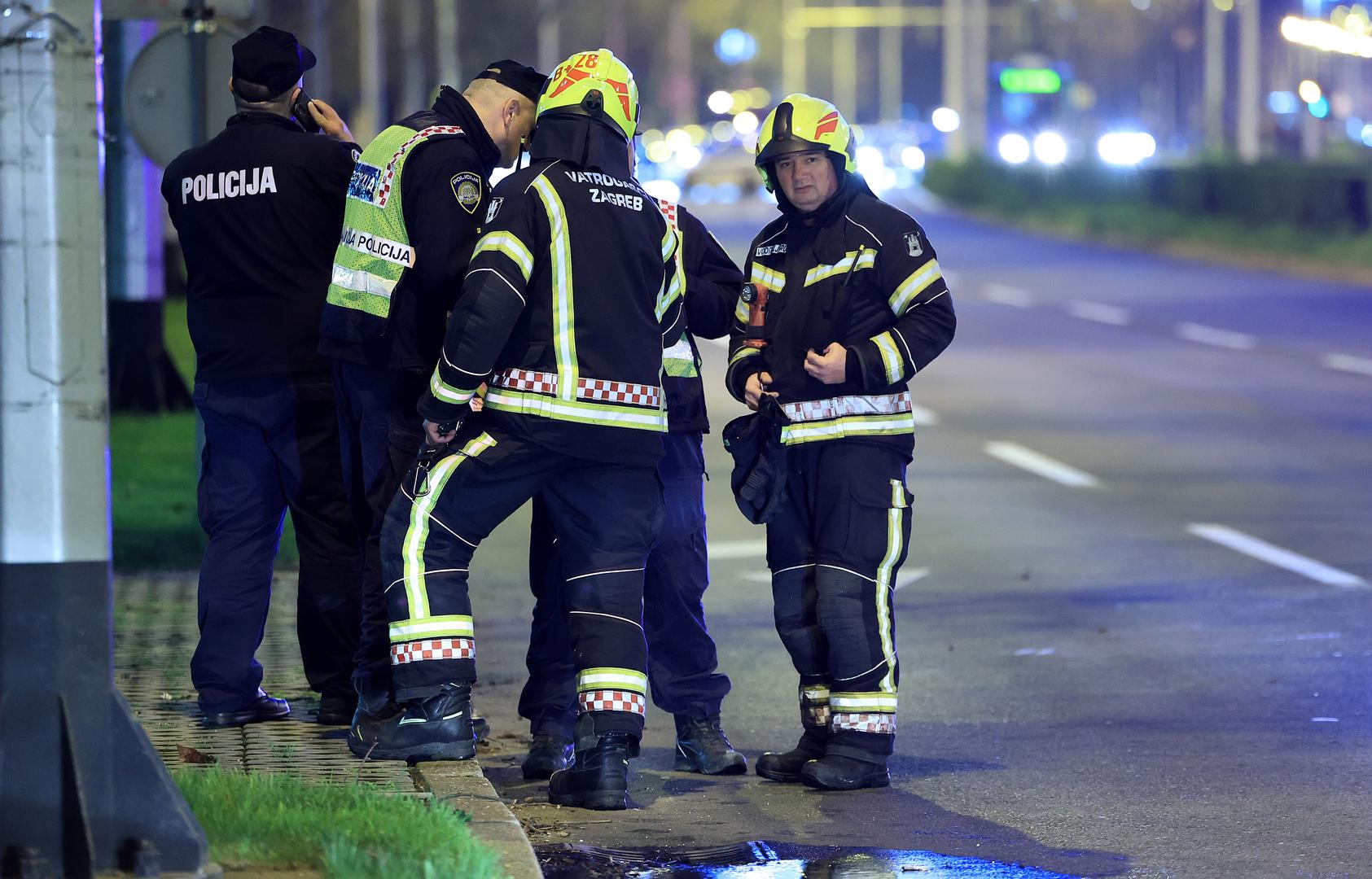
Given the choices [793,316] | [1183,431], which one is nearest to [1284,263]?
[1183,431]

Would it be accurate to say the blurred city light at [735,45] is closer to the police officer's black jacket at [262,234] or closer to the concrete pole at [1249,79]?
the concrete pole at [1249,79]

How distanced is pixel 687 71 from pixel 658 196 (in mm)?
98870

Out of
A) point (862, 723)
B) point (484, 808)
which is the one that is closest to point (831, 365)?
point (862, 723)

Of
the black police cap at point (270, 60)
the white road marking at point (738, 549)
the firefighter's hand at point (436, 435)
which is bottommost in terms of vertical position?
the white road marking at point (738, 549)

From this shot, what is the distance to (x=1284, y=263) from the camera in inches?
1203

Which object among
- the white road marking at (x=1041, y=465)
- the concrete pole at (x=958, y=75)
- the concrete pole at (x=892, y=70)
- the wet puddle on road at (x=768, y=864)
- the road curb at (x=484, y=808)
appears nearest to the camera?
the road curb at (x=484, y=808)

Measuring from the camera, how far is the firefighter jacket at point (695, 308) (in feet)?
19.6

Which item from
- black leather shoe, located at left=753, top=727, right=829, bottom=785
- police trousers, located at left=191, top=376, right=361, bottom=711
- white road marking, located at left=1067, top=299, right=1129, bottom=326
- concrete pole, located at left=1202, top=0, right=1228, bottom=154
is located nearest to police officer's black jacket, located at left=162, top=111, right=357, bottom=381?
police trousers, located at left=191, top=376, right=361, bottom=711

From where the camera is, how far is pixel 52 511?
14.4 ft

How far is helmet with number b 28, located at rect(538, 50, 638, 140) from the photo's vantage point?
18.4ft

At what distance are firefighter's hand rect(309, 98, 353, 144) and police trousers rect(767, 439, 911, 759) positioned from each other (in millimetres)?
1649

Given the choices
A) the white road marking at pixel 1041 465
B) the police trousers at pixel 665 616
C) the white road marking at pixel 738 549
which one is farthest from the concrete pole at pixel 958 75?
the police trousers at pixel 665 616

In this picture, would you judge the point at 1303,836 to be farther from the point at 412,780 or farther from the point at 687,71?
the point at 687,71

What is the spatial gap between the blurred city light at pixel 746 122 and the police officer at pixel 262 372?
80.4 m
